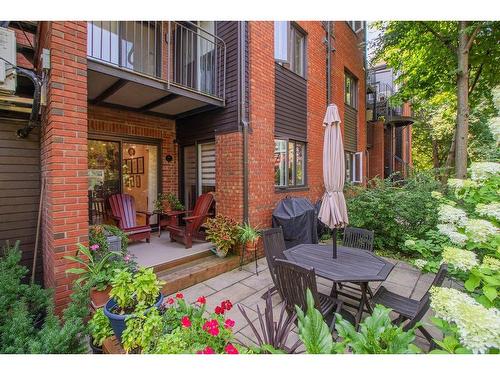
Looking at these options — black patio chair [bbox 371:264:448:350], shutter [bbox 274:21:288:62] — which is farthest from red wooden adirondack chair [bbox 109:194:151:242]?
shutter [bbox 274:21:288:62]

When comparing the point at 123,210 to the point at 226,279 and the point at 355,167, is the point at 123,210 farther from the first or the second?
the point at 355,167

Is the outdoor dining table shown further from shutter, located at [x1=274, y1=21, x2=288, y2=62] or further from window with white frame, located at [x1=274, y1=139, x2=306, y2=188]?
shutter, located at [x1=274, y1=21, x2=288, y2=62]

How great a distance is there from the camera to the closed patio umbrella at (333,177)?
3.39 metres

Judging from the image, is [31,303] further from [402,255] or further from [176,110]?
[402,255]

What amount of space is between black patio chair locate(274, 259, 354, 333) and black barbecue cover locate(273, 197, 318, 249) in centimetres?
250

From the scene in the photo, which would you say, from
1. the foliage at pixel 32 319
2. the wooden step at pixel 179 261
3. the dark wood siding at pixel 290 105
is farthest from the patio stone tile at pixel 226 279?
the dark wood siding at pixel 290 105

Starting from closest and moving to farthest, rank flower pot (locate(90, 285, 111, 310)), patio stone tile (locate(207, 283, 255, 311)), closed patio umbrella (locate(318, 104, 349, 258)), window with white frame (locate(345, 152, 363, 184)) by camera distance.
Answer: flower pot (locate(90, 285, 111, 310)) < closed patio umbrella (locate(318, 104, 349, 258)) < patio stone tile (locate(207, 283, 255, 311)) < window with white frame (locate(345, 152, 363, 184))

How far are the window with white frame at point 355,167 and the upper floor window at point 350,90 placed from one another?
6.64 ft

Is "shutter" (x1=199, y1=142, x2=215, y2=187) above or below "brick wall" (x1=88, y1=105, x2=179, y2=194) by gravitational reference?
below

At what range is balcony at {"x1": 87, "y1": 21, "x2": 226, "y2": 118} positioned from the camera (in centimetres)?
Result: 413

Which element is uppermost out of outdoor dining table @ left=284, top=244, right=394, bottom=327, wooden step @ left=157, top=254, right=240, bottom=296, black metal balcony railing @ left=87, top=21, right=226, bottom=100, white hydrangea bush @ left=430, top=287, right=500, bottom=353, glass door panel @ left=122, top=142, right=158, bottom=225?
black metal balcony railing @ left=87, top=21, right=226, bottom=100

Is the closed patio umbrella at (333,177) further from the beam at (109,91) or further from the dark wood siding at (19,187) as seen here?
the dark wood siding at (19,187)
